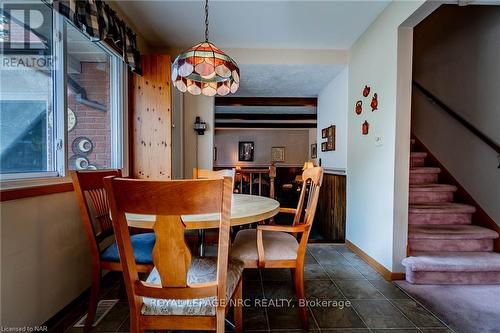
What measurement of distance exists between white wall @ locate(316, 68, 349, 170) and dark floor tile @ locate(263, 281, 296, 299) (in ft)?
6.12

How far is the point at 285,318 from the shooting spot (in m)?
1.57

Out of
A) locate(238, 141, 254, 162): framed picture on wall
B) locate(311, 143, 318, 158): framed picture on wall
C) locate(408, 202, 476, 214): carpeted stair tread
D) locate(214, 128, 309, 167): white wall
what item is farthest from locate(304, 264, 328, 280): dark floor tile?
locate(238, 141, 254, 162): framed picture on wall

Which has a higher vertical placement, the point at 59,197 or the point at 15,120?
the point at 15,120

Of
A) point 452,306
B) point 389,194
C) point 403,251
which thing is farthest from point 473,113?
point 452,306

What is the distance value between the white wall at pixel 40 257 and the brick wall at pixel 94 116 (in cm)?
45

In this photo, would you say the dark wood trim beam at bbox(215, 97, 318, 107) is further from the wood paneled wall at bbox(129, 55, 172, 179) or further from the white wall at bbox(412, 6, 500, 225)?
the wood paneled wall at bbox(129, 55, 172, 179)

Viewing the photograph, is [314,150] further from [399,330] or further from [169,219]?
[169,219]

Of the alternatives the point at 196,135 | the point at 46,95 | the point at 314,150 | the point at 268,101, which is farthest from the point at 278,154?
the point at 46,95

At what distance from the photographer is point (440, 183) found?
305 cm

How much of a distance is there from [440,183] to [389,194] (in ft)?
4.84

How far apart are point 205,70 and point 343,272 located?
84.3 inches

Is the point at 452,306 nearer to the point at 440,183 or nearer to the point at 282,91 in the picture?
the point at 440,183

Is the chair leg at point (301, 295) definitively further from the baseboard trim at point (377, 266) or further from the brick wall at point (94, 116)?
the brick wall at point (94, 116)

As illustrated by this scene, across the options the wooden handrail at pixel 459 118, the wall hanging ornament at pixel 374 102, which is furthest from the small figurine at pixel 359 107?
the wooden handrail at pixel 459 118
